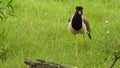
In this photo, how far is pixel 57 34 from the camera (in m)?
8.67

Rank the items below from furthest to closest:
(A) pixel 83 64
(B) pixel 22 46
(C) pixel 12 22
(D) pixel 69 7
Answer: (D) pixel 69 7 → (C) pixel 12 22 → (B) pixel 22 46 → (A) pixel 83 64

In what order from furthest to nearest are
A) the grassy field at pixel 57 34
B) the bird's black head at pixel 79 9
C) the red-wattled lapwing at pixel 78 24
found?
the red-wattled lapwing at pixel 78 24
the bird's black head at pixel 79 9
the grassy field at pixel 57 34

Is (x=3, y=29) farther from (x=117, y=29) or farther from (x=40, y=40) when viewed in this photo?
(x=117, y=29)

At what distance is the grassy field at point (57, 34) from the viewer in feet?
24.8

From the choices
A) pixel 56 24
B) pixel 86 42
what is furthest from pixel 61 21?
pixel 86 42

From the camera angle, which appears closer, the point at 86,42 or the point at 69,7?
the point at 86,42

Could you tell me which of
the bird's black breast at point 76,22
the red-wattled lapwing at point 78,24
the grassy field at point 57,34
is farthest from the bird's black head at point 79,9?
the grassy field at point 57,34

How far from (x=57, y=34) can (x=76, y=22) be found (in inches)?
22.6

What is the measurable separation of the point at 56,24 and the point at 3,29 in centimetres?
140

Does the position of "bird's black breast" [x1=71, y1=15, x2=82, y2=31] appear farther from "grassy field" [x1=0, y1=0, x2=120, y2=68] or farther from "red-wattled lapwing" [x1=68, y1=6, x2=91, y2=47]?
"grassy field" [x1=0, y1=0, x2=120, y2=68]

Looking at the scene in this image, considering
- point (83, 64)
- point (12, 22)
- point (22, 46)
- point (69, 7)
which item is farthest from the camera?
point (69, 7)

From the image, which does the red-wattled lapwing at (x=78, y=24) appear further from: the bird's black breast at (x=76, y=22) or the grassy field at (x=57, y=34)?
the grassy field at (x=57, y=34)

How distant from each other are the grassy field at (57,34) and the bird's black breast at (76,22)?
34cm

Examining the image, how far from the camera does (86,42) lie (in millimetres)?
8484
